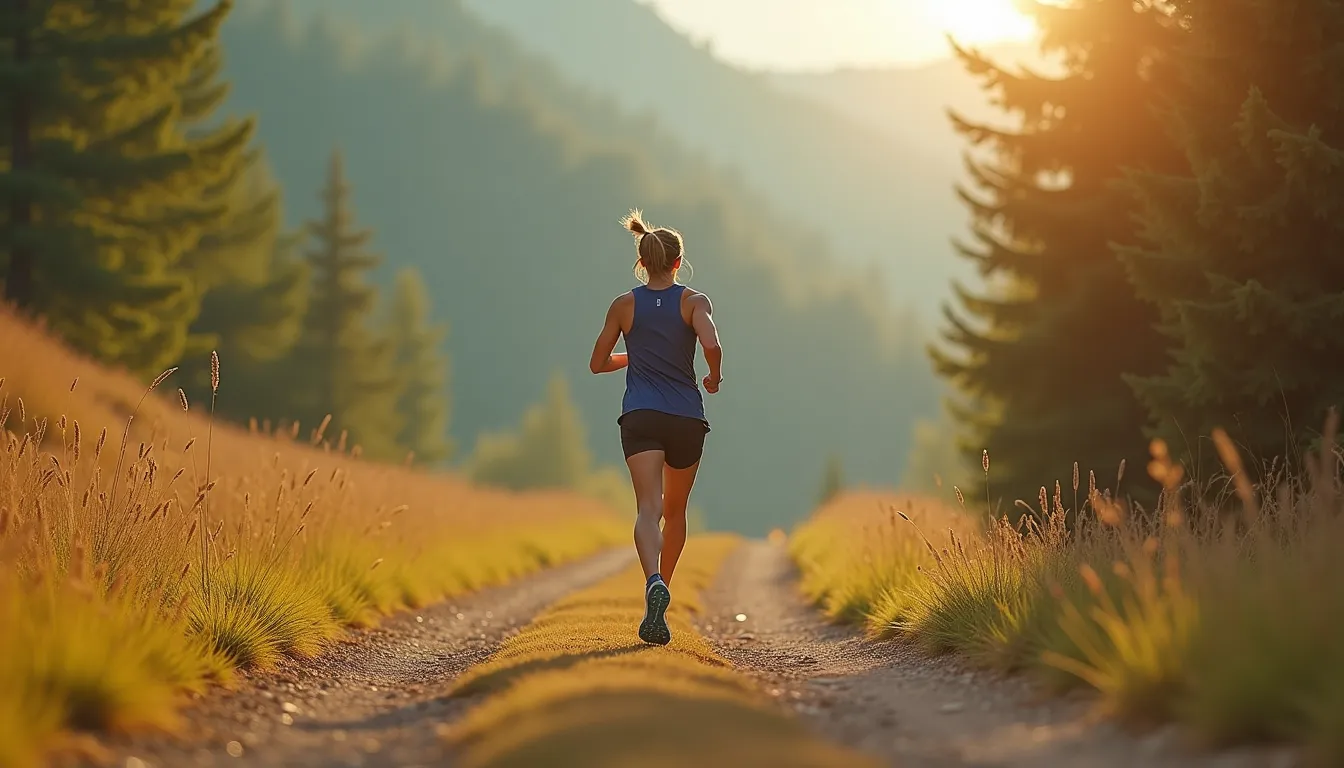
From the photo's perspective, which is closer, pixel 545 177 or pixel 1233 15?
pixel 1233 15

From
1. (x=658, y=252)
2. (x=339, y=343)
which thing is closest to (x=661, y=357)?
(x=658, y=252)

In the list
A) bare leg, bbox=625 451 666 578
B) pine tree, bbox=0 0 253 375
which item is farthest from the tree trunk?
bare leg, bbox=625 451 666 578

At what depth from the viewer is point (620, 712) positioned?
13.7 feet

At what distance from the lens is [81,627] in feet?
15.8

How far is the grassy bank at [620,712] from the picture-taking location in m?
3.61

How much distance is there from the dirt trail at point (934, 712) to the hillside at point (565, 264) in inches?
4962

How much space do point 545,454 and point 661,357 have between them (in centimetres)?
5715

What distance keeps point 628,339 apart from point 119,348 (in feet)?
59.0

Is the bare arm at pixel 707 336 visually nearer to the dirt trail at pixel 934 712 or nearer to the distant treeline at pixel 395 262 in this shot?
the dirt trail at pixel 934 712

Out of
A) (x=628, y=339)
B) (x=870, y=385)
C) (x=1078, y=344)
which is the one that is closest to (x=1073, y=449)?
(x=1078, y=344)

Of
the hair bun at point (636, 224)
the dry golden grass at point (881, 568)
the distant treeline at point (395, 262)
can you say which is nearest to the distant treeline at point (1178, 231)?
the dry golden grass at point (881, 568)

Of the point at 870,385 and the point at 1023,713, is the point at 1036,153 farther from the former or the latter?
the point at 870,385

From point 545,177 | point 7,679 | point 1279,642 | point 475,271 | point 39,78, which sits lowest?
point 7,679

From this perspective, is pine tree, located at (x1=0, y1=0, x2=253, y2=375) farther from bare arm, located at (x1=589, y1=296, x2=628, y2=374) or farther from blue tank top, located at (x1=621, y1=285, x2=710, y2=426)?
blue tank top, located at (x1=621, y1=285, x2=710, y2=426)
